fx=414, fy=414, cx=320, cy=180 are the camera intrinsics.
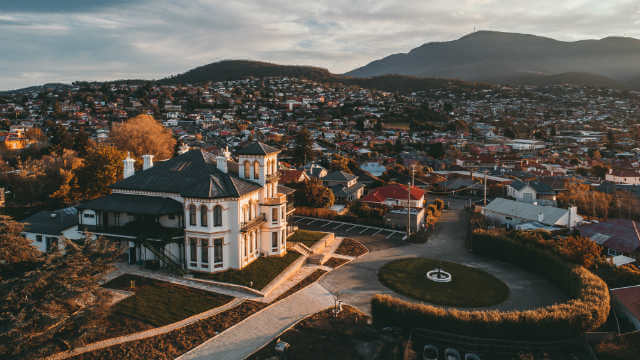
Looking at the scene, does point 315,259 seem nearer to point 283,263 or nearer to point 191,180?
point 283,263

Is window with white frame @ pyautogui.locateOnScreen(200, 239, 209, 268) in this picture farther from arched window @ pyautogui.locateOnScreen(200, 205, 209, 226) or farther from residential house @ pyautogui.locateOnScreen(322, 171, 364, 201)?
residential house @ pyautogui.locateOnScreen(322, 171, 364, 201)

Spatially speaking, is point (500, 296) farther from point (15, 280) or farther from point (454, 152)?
point (454, 152)

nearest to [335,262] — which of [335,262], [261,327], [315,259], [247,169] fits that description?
[335,262]

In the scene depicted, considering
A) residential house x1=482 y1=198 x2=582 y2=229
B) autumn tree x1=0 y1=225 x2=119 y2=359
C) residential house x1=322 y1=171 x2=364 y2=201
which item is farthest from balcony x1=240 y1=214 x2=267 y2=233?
residential house x1=482 y1=198 x2=582 y2=229

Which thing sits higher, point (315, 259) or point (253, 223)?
point (253, 223)

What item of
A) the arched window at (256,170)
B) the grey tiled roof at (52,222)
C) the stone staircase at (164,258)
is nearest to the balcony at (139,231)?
the stone staircase at (164,258)

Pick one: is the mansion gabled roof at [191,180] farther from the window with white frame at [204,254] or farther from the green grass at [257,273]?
the green grass at [257,273]
